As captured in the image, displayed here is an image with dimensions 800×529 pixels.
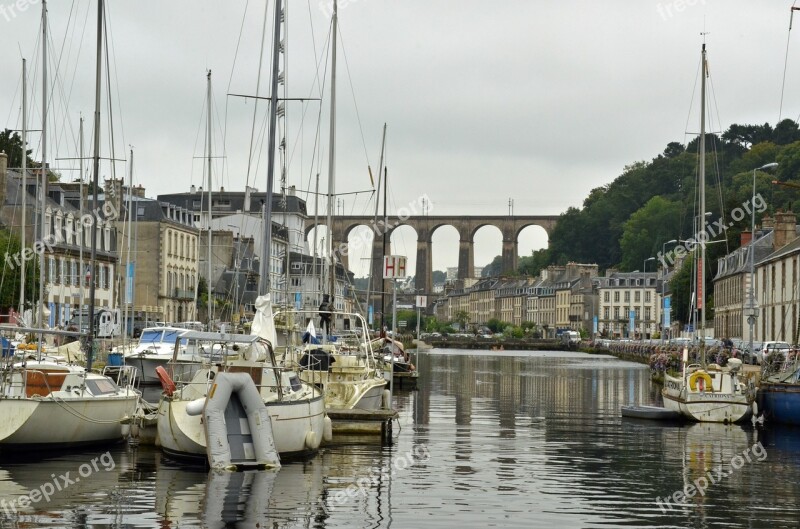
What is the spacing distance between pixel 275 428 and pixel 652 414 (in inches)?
718

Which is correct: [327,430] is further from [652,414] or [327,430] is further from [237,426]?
[652,414]

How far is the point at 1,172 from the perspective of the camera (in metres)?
69.4

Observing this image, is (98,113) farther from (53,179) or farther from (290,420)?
(53,179)

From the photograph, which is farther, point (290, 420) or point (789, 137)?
point (789, 137)

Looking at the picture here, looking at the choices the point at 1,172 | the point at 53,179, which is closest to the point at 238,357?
the point at 1,172

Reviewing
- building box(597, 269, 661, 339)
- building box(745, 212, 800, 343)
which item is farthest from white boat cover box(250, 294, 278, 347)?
building box(597, 269, 661, 339)

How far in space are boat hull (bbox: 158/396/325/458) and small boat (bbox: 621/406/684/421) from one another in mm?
16363

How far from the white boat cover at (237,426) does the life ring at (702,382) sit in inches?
701

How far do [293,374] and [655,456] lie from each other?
835 centimetres

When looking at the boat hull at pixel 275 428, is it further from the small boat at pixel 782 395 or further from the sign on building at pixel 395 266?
the small boat at pixel 782 395

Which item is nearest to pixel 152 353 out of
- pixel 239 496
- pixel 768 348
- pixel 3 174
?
pixel 239 496

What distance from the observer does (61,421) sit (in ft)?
83.7

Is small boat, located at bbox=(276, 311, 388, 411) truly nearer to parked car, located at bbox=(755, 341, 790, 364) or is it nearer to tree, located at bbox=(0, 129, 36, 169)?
parked car, located at bbox=(755, 341, 790, 364)

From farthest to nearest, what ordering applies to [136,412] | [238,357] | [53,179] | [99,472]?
1. [53,179]
2. [136,412]
3. [238,357]
4. [99,472]
